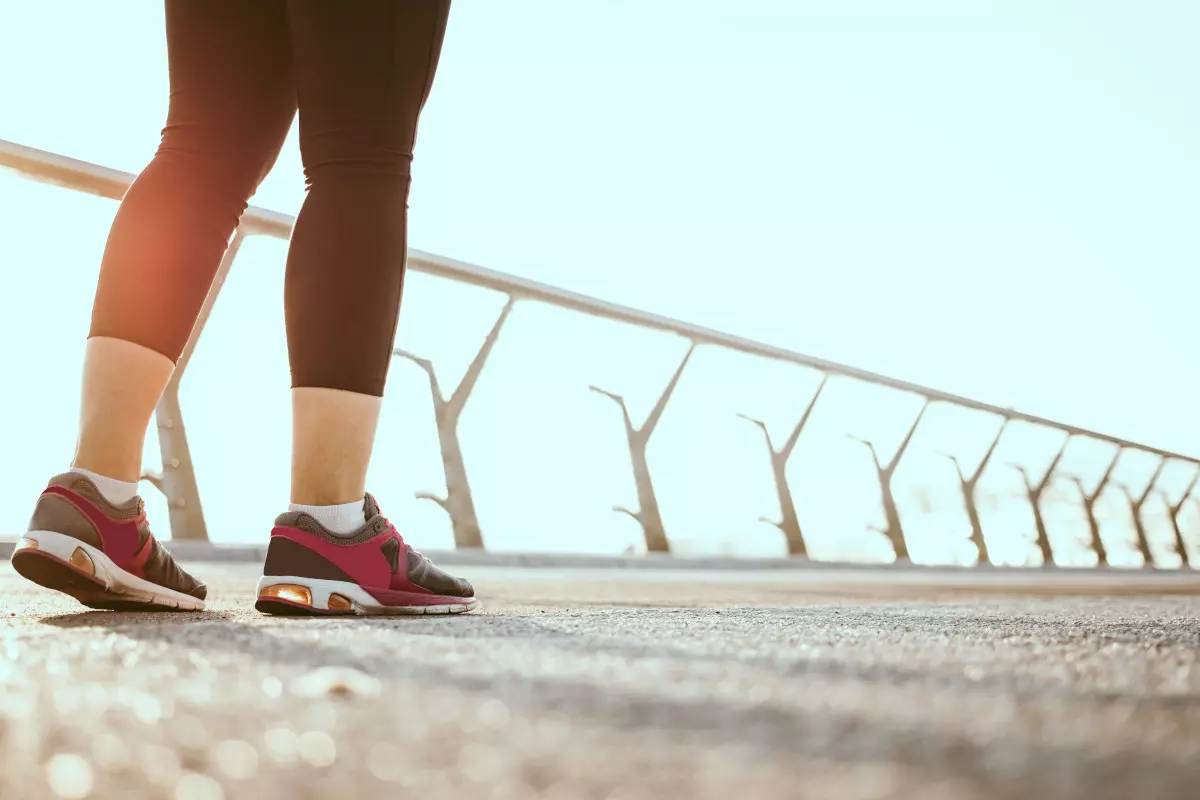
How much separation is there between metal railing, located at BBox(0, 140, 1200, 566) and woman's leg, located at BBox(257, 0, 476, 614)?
3.19 ft

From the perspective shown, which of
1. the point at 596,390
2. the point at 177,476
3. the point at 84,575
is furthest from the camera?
the point at 596,390

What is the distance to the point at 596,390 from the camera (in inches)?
134

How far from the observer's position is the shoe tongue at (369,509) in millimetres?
869

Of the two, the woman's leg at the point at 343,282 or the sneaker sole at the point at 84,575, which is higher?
the woman's leg at the point at 343,282

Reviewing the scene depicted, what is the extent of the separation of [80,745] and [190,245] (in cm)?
70

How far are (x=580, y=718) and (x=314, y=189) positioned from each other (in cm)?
68

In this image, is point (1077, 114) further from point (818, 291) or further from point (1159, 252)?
point (818, 291)

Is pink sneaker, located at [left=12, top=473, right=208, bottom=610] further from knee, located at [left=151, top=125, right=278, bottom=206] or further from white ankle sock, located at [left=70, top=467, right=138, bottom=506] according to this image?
knee, located at [left=151, top=125, right=278, bottom=206]

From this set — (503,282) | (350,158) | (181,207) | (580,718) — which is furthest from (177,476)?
(580,718)

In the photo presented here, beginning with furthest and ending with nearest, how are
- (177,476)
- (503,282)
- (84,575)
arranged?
(503,282), (177,476), (84,575)

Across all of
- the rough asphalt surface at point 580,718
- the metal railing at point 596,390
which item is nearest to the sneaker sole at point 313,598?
the rough asphalt surface at point 580,718

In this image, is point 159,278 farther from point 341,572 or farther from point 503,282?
point 503,282

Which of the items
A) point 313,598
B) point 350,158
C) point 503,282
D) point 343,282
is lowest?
point 313,598

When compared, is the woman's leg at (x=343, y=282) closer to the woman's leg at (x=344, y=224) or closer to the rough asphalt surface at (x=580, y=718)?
the woman's leg at (x=344, y=224)
